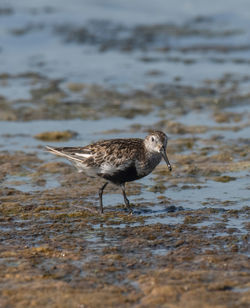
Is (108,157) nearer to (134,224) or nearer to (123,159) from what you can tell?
(123,159)

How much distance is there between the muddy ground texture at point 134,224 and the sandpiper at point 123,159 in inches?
16.2

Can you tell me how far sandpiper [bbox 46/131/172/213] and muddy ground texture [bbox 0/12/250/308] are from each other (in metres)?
0.41

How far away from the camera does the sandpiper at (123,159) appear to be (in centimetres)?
800

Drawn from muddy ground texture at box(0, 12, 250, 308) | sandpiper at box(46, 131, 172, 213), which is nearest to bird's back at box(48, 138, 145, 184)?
sandpiper at box(46, 131, 172, 213)

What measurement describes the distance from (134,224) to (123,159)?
35.0 inches

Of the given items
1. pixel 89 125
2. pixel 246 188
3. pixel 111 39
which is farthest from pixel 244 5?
pixel 246 188

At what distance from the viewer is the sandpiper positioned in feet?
26.2

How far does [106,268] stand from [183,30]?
17.7m

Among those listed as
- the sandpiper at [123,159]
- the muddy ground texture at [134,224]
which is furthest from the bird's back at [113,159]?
the muddy ground texture at [134,224]

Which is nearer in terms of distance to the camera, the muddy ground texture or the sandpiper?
the muddy ground texture

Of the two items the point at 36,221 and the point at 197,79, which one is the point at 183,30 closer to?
the point at 197,79

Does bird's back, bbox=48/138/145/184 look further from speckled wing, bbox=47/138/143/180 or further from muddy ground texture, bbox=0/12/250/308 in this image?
muddy ground texture, bbox=0/12/250/308

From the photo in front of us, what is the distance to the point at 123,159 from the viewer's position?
314 inches

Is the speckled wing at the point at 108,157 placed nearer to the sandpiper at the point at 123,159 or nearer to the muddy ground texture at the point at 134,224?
the sandpiper at the point at 123,159
